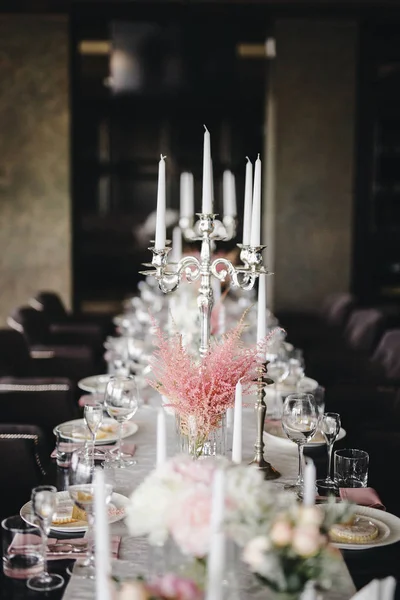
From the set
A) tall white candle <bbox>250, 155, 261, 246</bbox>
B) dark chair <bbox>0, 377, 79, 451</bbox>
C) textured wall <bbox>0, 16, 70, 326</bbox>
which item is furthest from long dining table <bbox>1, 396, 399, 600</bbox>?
textured wall <bbox>0, 16, 70, 326</bbox>

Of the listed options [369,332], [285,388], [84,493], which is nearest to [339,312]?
[369,332]

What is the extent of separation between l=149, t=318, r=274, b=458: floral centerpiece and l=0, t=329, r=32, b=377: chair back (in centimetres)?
253

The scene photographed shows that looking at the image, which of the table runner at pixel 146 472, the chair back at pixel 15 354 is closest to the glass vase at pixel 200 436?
the table runner at pixel 146 472

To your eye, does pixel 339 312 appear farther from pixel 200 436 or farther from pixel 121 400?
pixel 200 436

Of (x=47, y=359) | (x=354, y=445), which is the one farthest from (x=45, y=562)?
(x=47, y=359)

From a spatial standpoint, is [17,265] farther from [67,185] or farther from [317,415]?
[317,415]

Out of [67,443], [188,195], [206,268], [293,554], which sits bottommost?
[67,443]

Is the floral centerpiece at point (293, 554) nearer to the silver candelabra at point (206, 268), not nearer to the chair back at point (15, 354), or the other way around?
the silver candelabra at point (206, 268)

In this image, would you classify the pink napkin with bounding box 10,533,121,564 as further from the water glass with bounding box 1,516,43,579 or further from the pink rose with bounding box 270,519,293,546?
the pink rose with bounding box 270,519,293,546

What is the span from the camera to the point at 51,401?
383 centimetres

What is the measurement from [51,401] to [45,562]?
2.04 meters

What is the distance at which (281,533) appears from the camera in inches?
53.1

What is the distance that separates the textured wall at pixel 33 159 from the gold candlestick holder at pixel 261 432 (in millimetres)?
6280

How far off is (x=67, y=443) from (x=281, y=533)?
1199mm
